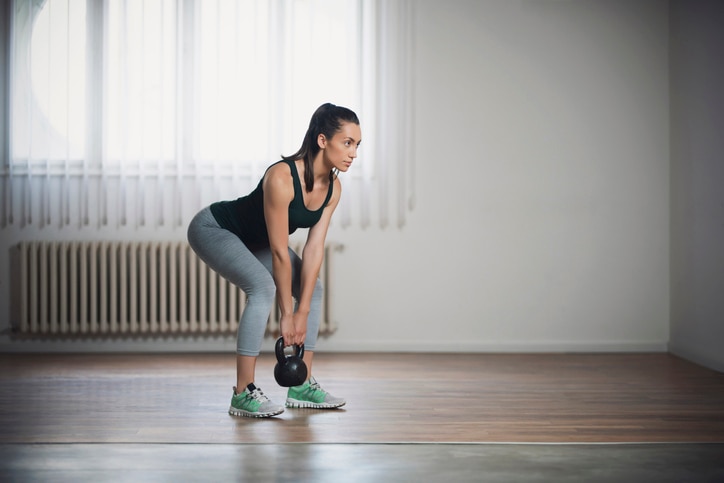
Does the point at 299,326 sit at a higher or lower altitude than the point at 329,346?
higher

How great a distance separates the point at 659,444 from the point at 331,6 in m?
3.18

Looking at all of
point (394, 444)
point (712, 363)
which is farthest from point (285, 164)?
point (712, 363)

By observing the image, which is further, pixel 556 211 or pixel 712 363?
pixel 556 211

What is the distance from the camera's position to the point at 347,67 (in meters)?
4.48

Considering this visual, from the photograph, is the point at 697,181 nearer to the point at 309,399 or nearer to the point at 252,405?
the point at 309,399

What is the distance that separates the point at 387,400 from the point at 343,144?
1036mm

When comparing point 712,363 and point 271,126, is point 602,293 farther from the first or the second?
point 271,126

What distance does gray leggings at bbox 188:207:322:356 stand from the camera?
8.58 feet

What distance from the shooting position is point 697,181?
4.14 m

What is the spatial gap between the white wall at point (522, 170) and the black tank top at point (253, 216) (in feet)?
5.99

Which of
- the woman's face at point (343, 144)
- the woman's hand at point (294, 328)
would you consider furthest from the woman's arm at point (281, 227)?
the woman's face at point (343, 144)

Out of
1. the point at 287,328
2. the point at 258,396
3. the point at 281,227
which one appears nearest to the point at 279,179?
the point at 281,227

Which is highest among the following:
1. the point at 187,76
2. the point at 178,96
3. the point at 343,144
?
the point at 187,76

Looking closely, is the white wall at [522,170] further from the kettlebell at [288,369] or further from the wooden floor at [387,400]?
the kettlebell at [288,369]
